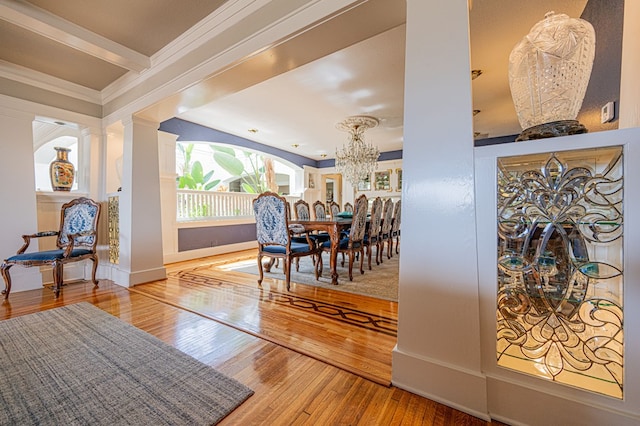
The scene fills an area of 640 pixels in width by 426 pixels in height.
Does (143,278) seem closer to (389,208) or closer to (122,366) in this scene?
(122,366)

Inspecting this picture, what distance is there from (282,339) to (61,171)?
370cm

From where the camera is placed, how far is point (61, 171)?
325 cm

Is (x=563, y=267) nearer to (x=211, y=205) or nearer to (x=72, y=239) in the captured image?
(x=72, y=239)

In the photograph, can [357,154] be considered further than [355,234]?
Yes

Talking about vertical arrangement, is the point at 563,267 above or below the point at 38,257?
above

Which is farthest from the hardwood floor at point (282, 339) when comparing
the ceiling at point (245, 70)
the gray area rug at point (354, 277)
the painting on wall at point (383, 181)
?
the painting on wall at point (383, 181)

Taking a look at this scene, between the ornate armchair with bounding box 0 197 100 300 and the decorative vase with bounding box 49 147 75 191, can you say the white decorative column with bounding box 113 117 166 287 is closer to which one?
the ornate armchair with bounding box 0 197 100 300

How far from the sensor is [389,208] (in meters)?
4.45

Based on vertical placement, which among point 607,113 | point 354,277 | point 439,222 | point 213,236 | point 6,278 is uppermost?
point 607,113

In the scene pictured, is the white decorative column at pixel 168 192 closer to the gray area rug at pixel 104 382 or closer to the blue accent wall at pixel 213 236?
the blue accent wall at pixel 213 236

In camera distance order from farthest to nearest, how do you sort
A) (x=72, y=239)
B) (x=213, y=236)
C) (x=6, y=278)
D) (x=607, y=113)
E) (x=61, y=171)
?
(x=213, y=236), (x=61, y=171), (x=72, y=239), (x=6, y=278), (x=607, y=113)

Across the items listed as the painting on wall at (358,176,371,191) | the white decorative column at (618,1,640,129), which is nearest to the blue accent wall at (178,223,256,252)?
the painting on wall at (358,176,371,191)

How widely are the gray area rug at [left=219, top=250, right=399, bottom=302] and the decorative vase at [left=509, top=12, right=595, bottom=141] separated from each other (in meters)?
1.94

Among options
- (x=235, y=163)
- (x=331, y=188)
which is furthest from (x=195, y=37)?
(x=331, y=188)
